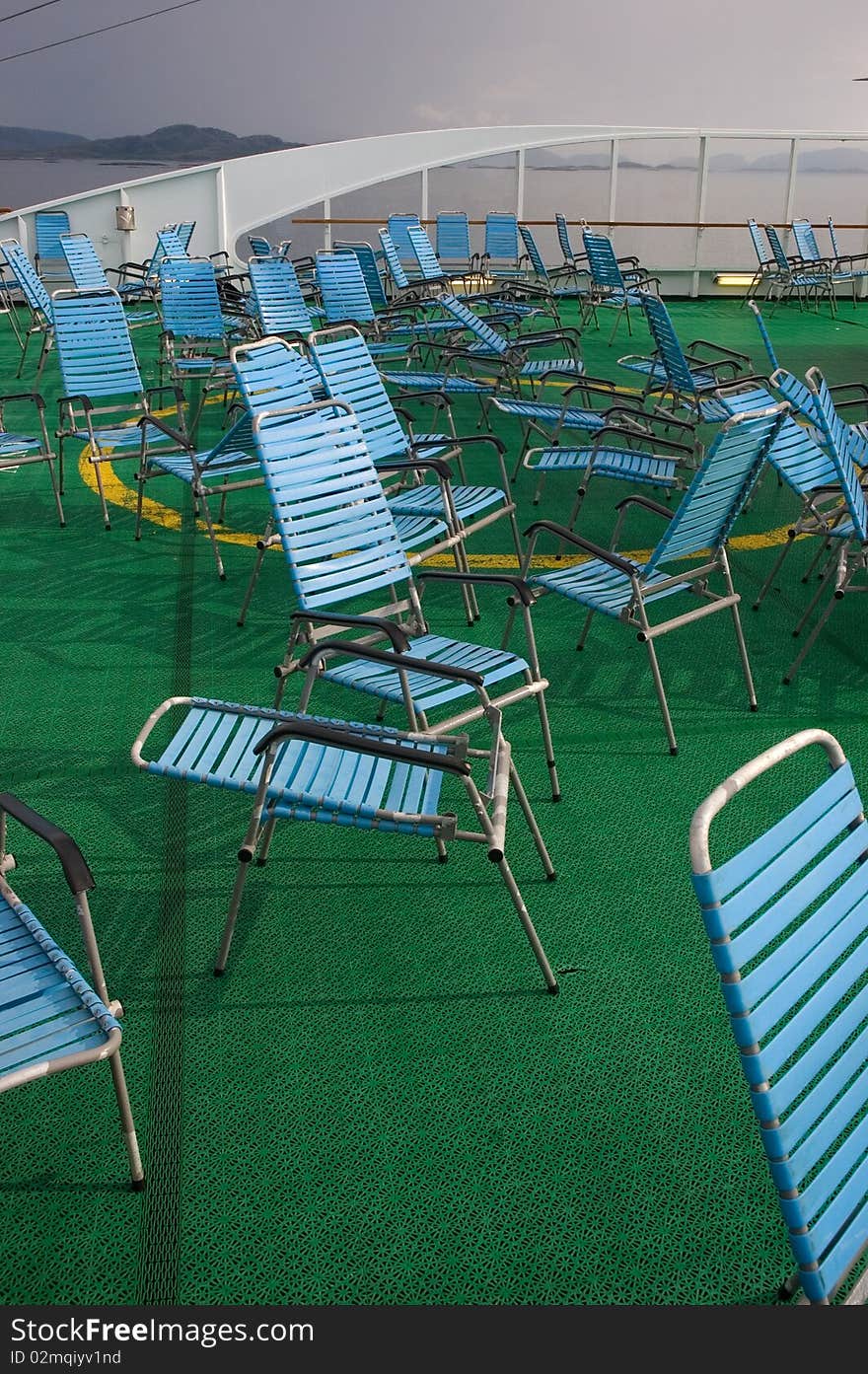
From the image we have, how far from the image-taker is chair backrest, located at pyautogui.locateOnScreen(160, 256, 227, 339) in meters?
8.46

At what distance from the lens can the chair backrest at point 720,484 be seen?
3582 mm

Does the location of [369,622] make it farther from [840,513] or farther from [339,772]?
[840,513]

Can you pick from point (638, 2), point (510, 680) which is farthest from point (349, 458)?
point (638, 2)

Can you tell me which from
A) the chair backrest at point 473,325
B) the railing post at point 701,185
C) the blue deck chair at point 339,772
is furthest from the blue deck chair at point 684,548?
the railing post at point 701,185

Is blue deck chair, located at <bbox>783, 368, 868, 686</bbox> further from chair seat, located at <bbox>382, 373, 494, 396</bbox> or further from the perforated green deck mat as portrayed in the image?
chair seat, located at <bbox>382, 373, 494, 396</bbox>

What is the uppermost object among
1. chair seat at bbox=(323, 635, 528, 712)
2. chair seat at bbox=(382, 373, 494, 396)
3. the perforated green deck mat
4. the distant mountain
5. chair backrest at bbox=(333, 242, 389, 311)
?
the distant mountain

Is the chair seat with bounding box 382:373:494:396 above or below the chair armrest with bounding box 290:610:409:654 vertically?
below

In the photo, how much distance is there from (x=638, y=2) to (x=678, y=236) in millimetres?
15024

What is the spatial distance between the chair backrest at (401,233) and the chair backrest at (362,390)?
764cm

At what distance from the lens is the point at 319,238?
1566cm

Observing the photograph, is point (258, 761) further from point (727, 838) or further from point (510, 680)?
point (510, 680)

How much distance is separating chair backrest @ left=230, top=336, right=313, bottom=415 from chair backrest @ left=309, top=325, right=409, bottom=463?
0.28 meters

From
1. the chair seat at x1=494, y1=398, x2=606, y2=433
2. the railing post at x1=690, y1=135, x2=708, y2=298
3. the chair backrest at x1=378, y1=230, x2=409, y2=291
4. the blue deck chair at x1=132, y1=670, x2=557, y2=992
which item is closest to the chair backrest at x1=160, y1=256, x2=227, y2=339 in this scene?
the chair backrest at x1=378, y1=230, x2=409, y2=291

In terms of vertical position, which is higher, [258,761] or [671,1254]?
[258,761]
